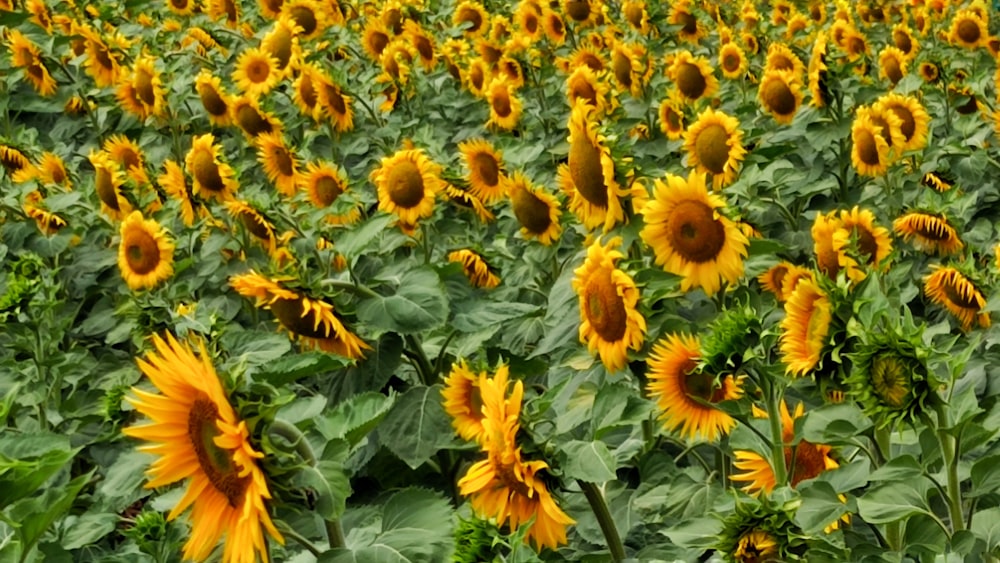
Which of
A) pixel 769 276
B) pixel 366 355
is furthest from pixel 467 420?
pixel 769 276

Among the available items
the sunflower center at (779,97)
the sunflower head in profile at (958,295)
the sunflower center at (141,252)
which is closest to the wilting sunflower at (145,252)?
the sunflower center at (141,252)

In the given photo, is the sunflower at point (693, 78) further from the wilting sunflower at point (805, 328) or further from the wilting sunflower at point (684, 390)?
the wilting sunflower at point (805, 328)

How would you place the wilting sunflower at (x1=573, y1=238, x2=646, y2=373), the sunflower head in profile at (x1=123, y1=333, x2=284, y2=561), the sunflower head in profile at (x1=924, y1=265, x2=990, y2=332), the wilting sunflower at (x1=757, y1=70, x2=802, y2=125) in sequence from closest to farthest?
the sunflower head in profile at (x1=123, y1=333, x2=284, y2=561) < the wilting sunflower at (x1=573, y1=238, x2=646, y2=373) < the sunflower head in profile at (x1=924, y1=265, x2=990, y2=332) < the wilting sunflower at (x1=757, y1=70, x2=802, y2=125)

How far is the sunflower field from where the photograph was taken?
1.29 metres

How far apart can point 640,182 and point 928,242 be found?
114 cm

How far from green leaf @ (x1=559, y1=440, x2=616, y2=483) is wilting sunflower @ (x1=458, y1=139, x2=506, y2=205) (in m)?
1.69

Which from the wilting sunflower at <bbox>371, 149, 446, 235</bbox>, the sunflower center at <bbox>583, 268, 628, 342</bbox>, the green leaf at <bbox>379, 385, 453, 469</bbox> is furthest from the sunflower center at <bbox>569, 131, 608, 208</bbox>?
the wilting sunflower at <bbox>371, 149, 446, 235</bbox>

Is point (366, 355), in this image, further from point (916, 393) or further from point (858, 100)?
point (858, 100)

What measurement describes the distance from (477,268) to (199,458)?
4.87ft

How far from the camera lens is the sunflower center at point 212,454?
3.73 feet

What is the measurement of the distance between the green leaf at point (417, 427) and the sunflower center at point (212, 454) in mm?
761

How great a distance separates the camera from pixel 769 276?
8.95 feet

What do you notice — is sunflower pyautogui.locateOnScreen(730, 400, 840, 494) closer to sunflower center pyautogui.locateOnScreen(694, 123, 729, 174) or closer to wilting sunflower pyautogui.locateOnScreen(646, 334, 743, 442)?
wilting sunflower pyautogui.locateOnScreen(646, 334, 743, 442)

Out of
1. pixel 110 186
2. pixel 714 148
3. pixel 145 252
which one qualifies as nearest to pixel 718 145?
pixel 714 148
